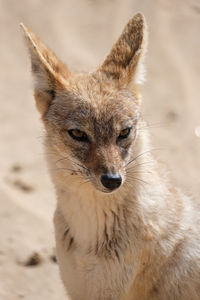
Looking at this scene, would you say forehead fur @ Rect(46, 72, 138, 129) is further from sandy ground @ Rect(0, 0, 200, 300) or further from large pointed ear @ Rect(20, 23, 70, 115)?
sandy ground @ Rect(0, 0, 200, 300)

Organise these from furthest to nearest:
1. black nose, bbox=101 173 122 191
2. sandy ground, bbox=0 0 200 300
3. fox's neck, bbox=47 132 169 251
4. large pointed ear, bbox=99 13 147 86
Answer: sandy ground, bbox=0 0 200 300 → large pointed ear, bbox=99 13 147 86 → fox's neck, bbox=47 132 169 251 → black nose, bbox=101 173 122 191

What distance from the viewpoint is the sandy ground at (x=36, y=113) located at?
6.59m

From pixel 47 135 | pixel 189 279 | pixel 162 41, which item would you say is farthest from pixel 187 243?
pixel 162 41

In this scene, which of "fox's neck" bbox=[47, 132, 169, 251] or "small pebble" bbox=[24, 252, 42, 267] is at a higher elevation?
"fox's neck" bbox=[47, 132, 169, 251]

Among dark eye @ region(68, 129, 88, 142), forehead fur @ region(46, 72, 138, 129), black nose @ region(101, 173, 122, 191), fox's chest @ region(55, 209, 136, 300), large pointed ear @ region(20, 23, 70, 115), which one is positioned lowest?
fox's chest @ region(55, 209, 136, 300)

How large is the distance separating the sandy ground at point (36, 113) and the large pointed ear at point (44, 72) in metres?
0.43

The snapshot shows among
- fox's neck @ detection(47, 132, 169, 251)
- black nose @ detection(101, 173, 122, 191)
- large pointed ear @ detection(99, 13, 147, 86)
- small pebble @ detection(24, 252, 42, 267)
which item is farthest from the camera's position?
small pebble @ detection(24, 252, 42, 267)

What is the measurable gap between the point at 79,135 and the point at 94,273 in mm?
1084

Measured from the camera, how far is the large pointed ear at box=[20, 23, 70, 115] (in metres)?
4.92

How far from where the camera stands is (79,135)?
4797 mm

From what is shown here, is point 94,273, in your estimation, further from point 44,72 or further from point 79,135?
point 44,72

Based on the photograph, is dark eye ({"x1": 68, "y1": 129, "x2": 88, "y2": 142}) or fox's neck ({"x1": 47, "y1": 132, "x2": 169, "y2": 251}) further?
fox's neck ({"x1": 47, "y1": 132, "x2": 169, "y2": 251})

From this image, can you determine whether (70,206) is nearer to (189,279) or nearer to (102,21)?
(189,279)

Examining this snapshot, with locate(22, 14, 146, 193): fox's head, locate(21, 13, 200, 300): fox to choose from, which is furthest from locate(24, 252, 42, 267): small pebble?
locate(22, 14, 146, 193): fox's head
